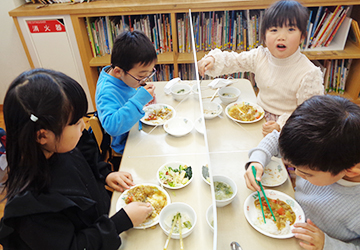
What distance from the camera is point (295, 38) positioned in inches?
57.2

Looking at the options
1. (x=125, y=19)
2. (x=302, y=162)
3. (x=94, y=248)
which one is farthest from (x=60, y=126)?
(x=125, y=19)

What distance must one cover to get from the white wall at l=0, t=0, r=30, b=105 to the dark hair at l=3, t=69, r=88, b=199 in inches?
90.4

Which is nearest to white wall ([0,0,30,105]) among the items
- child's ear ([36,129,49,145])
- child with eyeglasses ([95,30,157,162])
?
child with eyeglasses ([95,30,157,162])

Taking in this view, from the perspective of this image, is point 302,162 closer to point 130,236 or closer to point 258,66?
point 130,236

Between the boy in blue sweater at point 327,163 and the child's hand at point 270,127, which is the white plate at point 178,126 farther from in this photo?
the boy in blue sweater at point 327,163

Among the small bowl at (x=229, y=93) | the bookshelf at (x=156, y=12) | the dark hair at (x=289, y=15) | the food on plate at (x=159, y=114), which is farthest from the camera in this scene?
the bookshelf at (x=156, y=12)

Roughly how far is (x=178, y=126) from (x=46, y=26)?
1.87 m

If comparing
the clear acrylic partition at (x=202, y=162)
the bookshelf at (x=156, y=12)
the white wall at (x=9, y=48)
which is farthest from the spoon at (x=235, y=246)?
the white wall at (x=9, y=48)

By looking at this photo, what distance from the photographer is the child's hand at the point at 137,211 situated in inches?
36.5

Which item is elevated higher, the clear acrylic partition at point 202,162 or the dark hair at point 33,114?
the dark hair at point 33,114

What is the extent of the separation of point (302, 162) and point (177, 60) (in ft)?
6.48

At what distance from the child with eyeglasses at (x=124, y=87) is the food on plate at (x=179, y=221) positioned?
0.58 m

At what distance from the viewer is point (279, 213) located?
97 cm

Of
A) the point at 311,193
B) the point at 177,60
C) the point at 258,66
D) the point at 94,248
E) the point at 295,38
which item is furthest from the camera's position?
the point at 177,60
